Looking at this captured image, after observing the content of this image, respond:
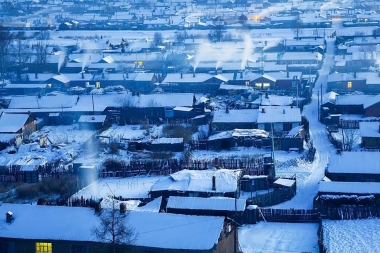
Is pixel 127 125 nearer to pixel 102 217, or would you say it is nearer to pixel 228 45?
pixel 102 217

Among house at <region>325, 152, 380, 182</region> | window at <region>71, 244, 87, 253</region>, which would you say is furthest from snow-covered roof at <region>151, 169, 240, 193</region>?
window at <region>71, 244, 87, 253</region>

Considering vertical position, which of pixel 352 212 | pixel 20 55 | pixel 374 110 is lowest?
pixel 352 212

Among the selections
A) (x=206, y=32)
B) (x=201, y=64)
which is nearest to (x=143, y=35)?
(x=206, y=32)

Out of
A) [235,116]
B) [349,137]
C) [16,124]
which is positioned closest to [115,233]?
[349,137]

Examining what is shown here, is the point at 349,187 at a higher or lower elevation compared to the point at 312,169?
higher

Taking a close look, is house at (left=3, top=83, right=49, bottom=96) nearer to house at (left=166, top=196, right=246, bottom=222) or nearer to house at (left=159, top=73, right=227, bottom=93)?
house at (left=159, top=73, right=227, bottom=93)

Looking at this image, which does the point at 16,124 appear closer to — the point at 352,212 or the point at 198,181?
the point at 198,181

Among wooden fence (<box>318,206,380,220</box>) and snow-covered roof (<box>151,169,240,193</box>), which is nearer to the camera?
wooden fence (<box>318,206,380,220</box>)
